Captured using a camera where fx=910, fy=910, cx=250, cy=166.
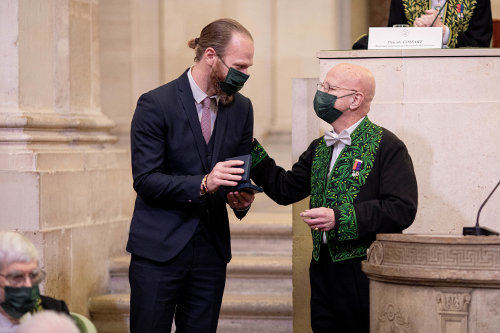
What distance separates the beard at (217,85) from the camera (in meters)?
4.25

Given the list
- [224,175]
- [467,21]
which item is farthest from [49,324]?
[467,21]

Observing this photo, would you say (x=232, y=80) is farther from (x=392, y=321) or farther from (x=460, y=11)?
(x=460, y=11)

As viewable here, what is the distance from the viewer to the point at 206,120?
4.32 m

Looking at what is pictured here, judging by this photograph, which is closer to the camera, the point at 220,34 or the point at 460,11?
the point at 220,34

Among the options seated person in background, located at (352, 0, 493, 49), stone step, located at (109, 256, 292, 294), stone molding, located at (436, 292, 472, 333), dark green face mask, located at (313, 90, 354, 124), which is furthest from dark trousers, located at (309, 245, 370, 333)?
stone step, located at (109, 256, 292, 294)

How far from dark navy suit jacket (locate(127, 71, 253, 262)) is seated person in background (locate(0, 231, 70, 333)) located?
88cm

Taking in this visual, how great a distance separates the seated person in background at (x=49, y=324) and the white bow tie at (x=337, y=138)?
1849 mm

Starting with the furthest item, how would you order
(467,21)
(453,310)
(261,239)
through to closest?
1. (261,239)
2. (467,21)
3. (453,310)

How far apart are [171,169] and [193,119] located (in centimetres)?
26

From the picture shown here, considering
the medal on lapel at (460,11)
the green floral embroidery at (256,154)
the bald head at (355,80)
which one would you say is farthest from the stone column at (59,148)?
the medal on lapel at (460,11)

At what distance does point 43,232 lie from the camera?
5.90 meters

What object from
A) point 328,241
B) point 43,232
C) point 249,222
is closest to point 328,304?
point 328,241

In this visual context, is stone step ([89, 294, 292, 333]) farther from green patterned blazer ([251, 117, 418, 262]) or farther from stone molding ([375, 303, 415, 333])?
stone molding ([375, 303, 415, 333])

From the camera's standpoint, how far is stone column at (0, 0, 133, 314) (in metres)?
5.95
